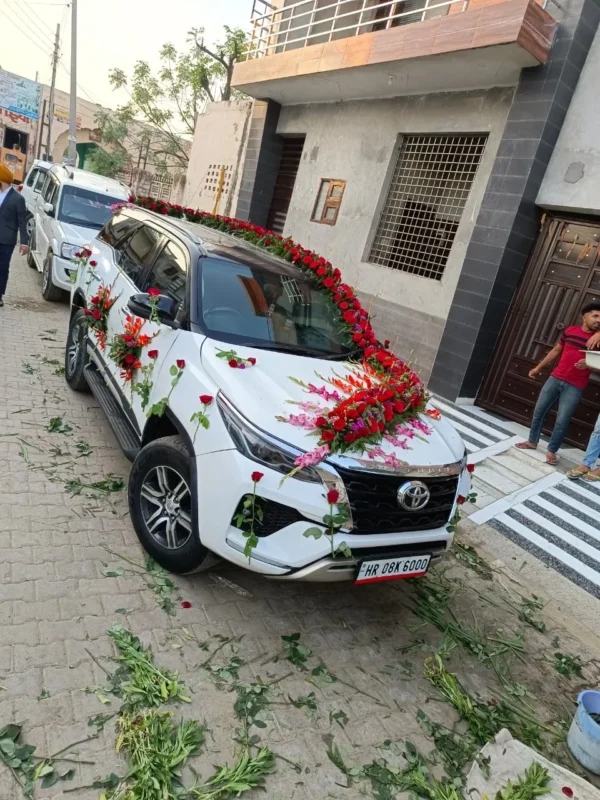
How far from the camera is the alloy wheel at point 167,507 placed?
2902 mm

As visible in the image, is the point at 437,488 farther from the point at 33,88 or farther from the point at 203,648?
the point at 33,88

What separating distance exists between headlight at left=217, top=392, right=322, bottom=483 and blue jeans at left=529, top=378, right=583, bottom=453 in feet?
14.0

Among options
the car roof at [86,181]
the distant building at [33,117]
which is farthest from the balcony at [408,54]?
the distant building at [33,117]

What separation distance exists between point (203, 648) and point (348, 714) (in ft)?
2.46

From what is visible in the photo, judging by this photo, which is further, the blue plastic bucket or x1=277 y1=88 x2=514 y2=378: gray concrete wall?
x1=277 y1=88 x2=514 y2=378: gray concrete wall

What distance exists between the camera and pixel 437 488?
9.29 ft

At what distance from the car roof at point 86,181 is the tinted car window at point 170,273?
5792 mm

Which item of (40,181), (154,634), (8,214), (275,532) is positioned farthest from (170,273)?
(40,181)

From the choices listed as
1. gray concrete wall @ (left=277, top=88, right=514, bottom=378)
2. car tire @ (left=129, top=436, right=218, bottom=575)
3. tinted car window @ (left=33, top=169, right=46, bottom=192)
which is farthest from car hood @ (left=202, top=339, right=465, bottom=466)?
tinted car window @ (left=33, top=169, right=46, bottom=192)

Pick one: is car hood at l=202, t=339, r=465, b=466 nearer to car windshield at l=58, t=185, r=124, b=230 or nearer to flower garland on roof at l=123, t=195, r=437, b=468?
flower garland on roof at l=123, t=195, r=437, b=468

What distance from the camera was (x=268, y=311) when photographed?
11.9ft

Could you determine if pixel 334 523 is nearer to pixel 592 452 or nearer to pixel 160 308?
pixel 160 308

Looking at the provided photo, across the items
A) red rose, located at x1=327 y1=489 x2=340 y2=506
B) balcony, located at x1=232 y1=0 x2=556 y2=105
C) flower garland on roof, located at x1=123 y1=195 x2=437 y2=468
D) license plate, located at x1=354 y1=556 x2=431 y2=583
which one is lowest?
license plate, located at x1=354 y1=556 x2=431 y2=583

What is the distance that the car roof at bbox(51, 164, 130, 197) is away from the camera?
8.80 meters
